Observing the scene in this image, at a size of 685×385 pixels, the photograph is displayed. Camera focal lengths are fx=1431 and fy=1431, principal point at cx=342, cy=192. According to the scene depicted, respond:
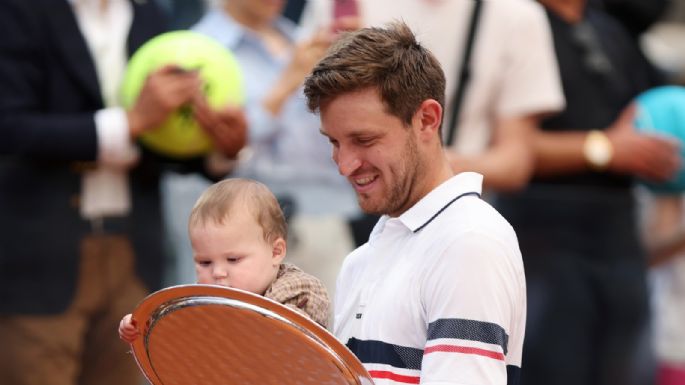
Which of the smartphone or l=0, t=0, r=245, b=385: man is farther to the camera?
the smartphone

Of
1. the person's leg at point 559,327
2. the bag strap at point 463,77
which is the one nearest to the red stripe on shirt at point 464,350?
the bag strap at point 463,77

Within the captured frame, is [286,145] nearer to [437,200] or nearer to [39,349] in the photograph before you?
[39,349]

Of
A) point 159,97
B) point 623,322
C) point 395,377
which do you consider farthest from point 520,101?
point 395,377

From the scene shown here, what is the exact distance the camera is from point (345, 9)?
5500 millimetres

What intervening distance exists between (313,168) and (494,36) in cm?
89

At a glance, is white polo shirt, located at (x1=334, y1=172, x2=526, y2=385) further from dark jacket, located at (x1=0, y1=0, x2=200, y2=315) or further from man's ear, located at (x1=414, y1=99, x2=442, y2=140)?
dark jacket, located at (x1=0, y1=0, x2=200, y2=315)

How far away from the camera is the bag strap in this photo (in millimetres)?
5543

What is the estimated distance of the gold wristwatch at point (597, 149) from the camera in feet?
19.7

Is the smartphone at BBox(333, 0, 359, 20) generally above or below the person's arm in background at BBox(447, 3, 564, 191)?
above

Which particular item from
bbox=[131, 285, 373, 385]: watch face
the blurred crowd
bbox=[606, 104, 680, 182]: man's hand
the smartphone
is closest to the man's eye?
bbox=[131, 285, 373, 385]: watch face

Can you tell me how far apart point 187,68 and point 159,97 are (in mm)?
163

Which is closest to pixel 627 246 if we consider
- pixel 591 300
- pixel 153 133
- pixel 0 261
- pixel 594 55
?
pixel 591 300

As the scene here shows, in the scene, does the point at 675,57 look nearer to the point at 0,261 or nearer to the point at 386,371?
the point at 0,261

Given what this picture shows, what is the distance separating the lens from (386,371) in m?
2.92
